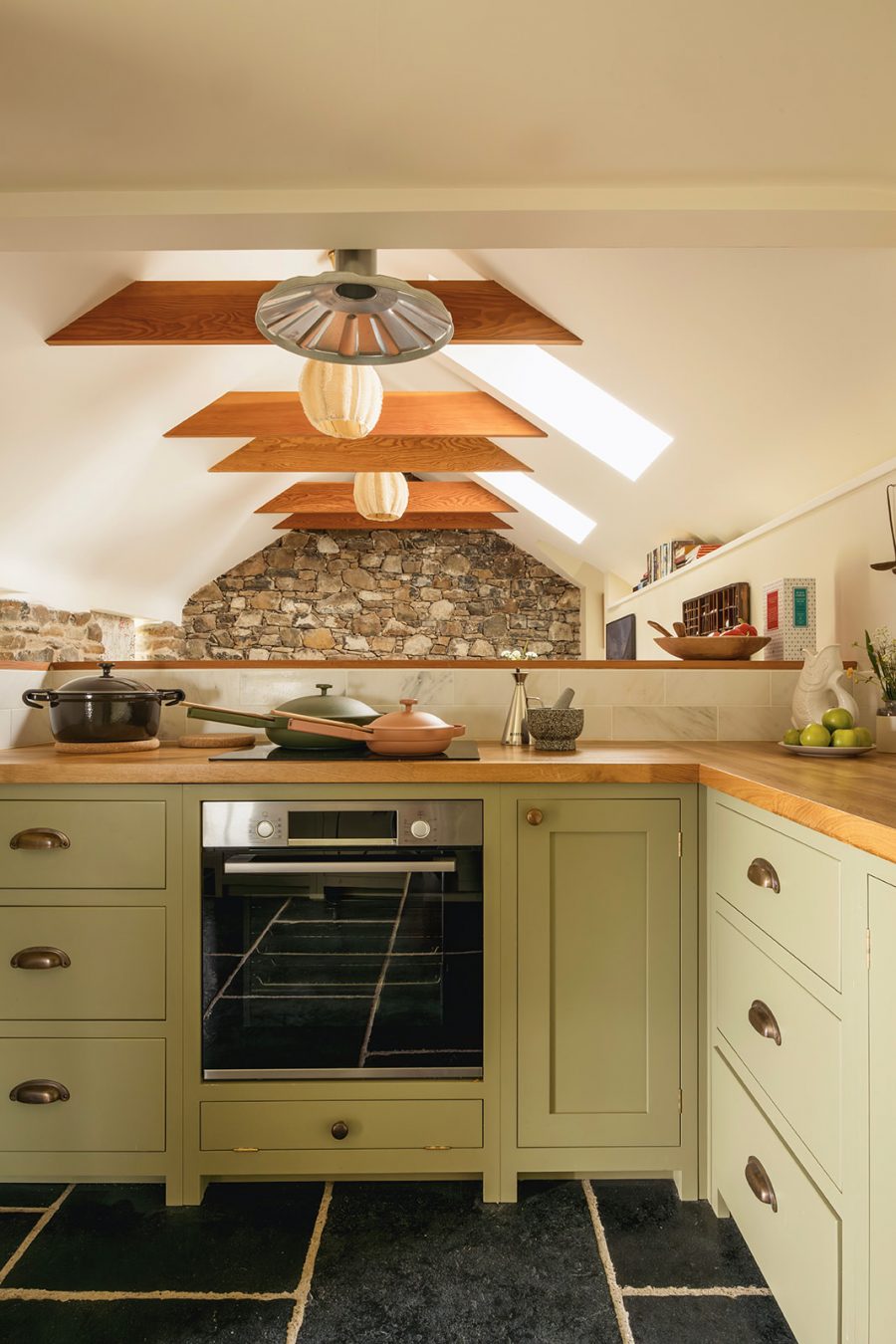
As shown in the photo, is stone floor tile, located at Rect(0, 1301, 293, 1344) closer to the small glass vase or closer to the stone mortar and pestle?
the stone mortar and pestle

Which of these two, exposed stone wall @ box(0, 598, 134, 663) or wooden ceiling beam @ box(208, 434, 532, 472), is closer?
exposed stone wall @ box(0, 598, 134, 663)

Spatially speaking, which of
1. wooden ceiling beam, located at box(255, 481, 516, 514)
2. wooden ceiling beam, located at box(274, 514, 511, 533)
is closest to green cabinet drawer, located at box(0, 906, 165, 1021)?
wooden ceiling beam, located at box(255, 481, 516, 514)

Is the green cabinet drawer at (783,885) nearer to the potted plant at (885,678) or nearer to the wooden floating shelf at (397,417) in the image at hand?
the potted plant at (885,678)

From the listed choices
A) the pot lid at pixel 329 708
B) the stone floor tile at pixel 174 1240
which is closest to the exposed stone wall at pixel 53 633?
the pot lid at pixel 329 708

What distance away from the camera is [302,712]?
1832 millimetres

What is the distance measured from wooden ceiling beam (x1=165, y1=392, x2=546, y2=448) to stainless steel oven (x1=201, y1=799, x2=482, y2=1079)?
3.47 m

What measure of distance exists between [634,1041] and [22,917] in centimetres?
128

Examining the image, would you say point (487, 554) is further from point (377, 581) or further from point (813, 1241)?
point (813, 1241)

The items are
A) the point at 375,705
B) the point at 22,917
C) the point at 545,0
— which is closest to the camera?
A: the point at 545,0

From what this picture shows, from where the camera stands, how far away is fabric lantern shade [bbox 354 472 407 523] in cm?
482

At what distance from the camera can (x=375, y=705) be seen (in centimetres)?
225

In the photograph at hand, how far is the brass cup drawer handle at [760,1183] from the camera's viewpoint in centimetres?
127

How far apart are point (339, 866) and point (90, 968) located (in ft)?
1.84

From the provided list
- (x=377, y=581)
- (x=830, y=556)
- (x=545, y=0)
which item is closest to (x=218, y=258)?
(x=545, y=0)
